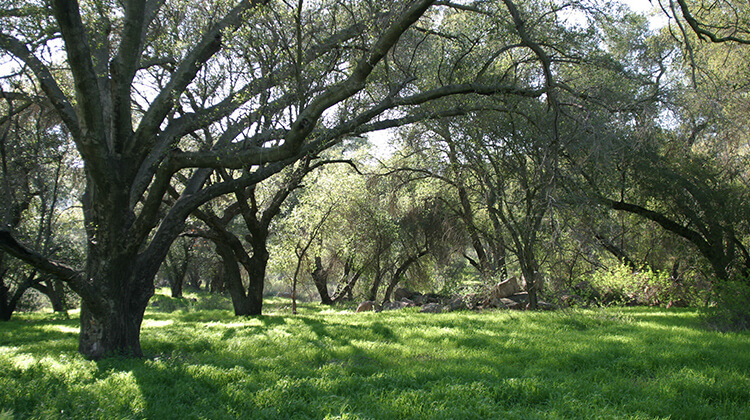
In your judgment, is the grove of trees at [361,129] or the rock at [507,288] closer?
the grove of trees at [361,129]

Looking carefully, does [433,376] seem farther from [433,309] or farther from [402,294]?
[402,294]

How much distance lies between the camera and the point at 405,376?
551 cm

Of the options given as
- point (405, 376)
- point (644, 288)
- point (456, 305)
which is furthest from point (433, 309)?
point (405, 376)

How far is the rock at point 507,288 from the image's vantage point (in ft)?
47.5

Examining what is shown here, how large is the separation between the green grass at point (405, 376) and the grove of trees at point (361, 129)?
138 cm

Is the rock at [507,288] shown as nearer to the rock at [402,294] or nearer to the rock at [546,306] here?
the rock at [546,306]

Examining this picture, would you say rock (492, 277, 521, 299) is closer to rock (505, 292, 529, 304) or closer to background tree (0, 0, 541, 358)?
rock (505, 292, 529, 304)

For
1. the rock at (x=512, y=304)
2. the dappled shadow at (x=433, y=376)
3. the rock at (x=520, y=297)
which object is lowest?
the dappled shadow at (x=433, y=376)

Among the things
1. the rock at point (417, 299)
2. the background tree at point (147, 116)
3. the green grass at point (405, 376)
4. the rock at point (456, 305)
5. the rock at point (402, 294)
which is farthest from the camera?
the rock at point (402, 294)

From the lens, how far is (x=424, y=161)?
15.1 metres

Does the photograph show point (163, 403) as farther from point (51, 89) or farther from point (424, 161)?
point (424, 161)

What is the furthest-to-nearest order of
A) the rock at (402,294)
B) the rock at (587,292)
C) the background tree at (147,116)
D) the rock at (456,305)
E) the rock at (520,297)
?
the rock at (402,294) < the rock at (520,297) < the rock at (587,292) < the rock at (456,305) < the background tree at (147,116)

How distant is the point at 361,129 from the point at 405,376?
380 cm

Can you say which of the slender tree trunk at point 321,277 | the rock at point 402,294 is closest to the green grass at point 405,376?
the rock at point 402,294
